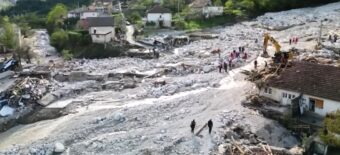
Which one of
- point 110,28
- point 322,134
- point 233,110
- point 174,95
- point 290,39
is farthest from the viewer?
point 110,28

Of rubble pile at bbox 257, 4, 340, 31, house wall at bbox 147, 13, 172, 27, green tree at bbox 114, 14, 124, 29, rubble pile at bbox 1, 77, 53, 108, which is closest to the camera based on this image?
rubble pile at bbox 1, 77, 53, 108

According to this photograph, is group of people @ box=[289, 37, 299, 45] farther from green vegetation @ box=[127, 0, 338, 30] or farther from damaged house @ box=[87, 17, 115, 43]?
damaged house @ box=[87, 17, 115, 43]

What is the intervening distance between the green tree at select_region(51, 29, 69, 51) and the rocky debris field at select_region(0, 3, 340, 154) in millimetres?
8823

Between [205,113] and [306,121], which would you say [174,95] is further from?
[306,121]

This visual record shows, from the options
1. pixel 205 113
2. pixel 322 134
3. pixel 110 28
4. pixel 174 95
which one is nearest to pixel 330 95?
pixel 322 134

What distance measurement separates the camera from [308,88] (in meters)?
34.8

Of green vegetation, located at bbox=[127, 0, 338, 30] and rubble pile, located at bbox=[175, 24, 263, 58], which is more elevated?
green vegetation, located at bbox=[127, 0, 338, 30]

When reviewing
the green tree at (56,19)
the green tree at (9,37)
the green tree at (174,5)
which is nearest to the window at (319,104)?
the green tree at (9,37)

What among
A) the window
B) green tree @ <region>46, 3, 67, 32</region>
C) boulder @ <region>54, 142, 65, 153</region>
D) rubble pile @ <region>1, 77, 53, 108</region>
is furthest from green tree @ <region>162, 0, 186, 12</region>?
boulder @ <region>54, 142, 65, 153</region>

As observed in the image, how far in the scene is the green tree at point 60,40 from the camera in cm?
6700

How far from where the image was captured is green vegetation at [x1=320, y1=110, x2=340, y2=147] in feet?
94.1

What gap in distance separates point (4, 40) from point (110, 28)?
46.6 ft

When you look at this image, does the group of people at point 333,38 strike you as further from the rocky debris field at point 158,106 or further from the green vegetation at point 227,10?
the green vegetation at point 227,10

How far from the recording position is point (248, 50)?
54875 millimetres
